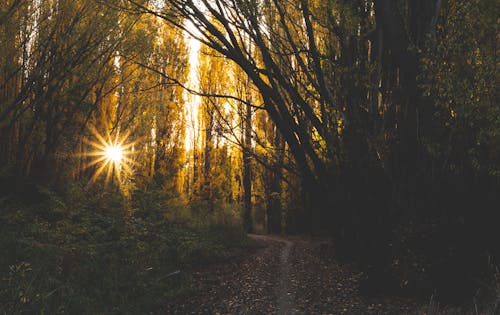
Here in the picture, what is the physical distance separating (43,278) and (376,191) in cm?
572

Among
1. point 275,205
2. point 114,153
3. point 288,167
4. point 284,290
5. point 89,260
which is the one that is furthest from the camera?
point 275,205

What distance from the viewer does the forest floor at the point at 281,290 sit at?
5809 mm

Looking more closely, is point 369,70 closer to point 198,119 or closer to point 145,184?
point 145,184

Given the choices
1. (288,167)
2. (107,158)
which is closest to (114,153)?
(107,158)

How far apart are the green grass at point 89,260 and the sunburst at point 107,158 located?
82.3 inches

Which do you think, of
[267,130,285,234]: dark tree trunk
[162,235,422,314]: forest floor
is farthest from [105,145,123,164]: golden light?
[267,130,285,234]: dark tree trunk

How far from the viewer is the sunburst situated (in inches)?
442

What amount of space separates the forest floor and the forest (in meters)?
0.06

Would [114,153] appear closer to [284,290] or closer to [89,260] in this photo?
[89,260]

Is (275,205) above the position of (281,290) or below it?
above

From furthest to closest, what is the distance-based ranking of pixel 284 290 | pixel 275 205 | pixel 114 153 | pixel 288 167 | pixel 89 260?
pixel 275 205 → pixel 114 153 → pixel 288 167 → pixel 284 290 → pixel 89 260

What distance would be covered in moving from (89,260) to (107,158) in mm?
5413

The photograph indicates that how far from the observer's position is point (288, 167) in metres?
11.5

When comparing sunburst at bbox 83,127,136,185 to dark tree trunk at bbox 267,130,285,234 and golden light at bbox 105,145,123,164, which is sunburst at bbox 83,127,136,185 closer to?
golden light at bbox 105,145,123,164
